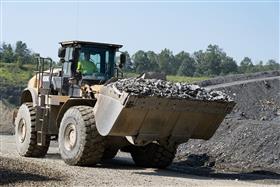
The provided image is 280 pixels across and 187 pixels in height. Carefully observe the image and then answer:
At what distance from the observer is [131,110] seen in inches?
502

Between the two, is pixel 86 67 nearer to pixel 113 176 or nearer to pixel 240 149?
pixel 113 176

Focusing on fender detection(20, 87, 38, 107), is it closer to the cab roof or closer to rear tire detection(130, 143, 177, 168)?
the cab roof

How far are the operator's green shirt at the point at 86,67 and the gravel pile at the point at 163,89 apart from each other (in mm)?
2092

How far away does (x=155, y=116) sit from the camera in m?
13.3

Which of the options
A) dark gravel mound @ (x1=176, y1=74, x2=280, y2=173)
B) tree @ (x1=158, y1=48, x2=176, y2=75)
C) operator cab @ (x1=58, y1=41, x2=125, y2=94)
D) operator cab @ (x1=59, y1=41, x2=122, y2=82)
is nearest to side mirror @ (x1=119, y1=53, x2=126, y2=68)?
operator cab @ (x1=58, y1=41, x2=125, y2=94)

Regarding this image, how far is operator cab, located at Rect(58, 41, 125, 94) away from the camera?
15453mm

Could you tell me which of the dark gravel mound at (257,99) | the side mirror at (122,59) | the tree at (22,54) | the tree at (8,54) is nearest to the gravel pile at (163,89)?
the side mirror at (122,59)

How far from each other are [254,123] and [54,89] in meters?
6.80

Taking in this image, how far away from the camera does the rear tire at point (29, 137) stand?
1628 centimetres

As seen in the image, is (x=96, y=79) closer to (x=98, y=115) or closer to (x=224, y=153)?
(x=98, y=115)

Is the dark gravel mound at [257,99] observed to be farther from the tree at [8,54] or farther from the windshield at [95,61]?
the tree at [8,54]

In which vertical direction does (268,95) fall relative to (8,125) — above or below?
above

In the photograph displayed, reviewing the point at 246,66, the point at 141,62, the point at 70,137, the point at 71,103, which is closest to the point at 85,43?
the point at 71,103

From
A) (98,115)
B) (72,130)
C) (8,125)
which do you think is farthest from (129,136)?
(8,125)
